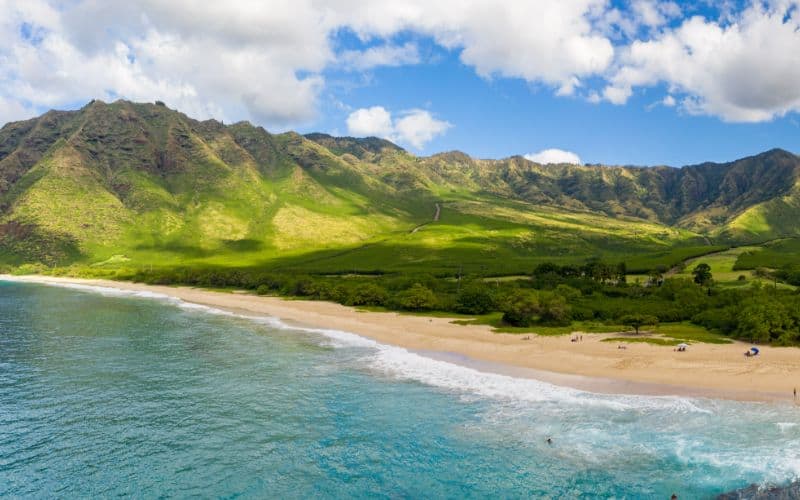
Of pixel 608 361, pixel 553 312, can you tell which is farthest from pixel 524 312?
pixel 608 361

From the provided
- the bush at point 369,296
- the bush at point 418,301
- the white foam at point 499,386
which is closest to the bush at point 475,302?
the bush at point 418,301

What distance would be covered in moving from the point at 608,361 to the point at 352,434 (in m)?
42.8

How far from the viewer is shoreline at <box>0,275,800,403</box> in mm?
58250

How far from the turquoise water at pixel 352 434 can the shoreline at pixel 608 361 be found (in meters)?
4.57

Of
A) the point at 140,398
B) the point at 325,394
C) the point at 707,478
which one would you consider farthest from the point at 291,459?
the point at 707,478

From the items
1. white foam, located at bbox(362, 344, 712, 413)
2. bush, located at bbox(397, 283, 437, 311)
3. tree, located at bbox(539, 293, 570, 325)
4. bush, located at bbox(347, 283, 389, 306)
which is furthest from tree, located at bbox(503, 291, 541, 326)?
bush, located at bbox(347, 283, 389, 306)

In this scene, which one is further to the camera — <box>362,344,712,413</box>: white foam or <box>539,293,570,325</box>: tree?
<box>539,293,570,325</box>: tree

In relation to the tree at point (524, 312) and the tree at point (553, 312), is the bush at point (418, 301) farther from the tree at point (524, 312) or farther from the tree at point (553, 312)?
the tree at point (553, 312)

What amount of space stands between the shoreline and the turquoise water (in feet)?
15.0

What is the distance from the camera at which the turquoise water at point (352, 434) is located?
37188mm

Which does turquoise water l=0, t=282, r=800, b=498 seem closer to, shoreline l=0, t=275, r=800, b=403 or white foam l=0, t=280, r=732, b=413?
white foam l=0, t=280, r=732, b=413

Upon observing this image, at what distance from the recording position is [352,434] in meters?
46.6

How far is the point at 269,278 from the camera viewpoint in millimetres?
193875

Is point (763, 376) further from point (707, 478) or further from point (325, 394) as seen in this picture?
point (325, 394)
